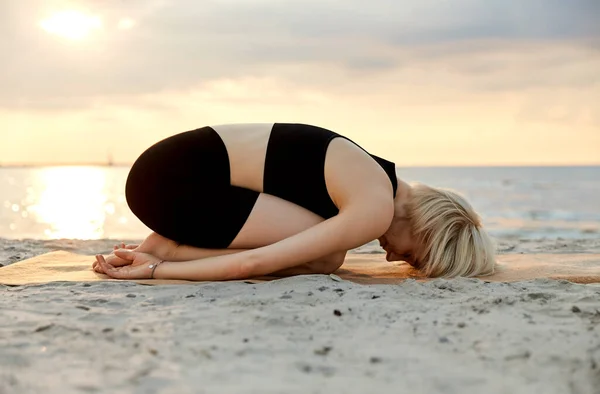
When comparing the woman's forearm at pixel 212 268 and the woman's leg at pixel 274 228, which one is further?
the woman's leg at pixel 274 228

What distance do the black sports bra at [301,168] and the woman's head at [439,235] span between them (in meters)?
0.16

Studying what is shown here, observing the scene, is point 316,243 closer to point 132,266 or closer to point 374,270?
point 374,270

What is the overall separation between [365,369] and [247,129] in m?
1.67

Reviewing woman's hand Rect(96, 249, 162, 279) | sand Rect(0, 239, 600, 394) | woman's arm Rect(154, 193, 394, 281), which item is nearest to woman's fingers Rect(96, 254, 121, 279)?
woman's hand Rect(96, 249, 162, 279)

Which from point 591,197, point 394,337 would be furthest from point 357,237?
point 591,197

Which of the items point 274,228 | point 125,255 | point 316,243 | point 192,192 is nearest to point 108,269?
point 125,255

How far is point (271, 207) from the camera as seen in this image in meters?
2.80

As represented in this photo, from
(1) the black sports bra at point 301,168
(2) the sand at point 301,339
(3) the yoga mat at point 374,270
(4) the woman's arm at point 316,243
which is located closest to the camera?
(2) the sand at point 301,339

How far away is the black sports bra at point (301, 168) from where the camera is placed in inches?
109

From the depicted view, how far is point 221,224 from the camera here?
9.23 ft

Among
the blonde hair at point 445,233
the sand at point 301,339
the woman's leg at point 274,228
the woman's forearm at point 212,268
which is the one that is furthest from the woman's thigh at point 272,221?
the blonde hair at point 445,233

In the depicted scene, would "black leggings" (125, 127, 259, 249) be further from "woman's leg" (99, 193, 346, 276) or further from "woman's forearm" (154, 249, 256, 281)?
"woman's forearm" (154, 249, 256, 281)

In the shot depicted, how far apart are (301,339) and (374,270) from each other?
5.37 feet

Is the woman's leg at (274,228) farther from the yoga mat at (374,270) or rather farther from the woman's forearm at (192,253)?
the yoga mat at (374,270)
